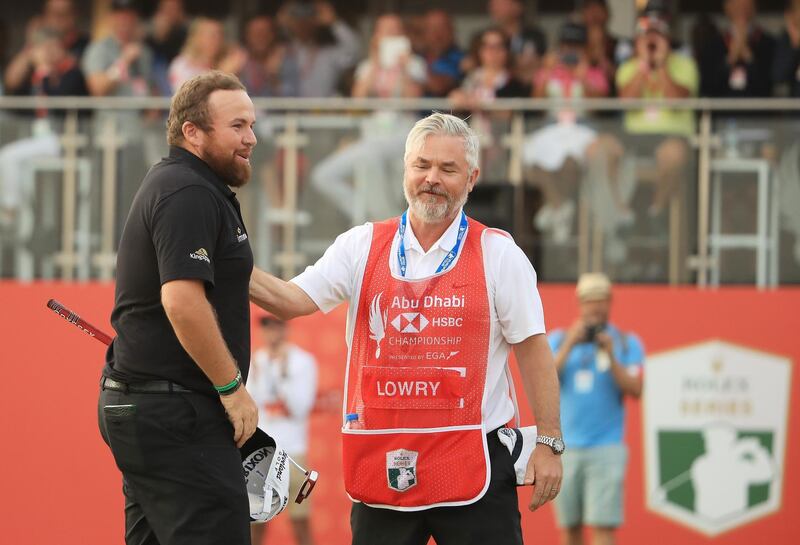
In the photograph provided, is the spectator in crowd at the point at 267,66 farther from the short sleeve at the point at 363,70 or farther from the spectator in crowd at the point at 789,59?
the spectator in crowd at the point at 789,59

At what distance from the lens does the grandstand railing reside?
10.2 meters

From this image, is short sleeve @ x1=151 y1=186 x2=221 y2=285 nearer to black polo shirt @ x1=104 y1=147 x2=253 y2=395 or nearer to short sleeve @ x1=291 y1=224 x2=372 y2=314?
black polo shirt @ x1=104 y1=147 x2=253 y2=395

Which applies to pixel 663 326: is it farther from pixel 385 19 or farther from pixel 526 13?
pixel 526 13

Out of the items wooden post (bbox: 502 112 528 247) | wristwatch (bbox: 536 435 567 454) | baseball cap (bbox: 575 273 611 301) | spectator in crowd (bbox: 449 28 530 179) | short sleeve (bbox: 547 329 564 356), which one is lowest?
wristwatch (bbox: 536 435 567 454)

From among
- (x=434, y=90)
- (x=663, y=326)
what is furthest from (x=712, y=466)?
(x=434, y=90)

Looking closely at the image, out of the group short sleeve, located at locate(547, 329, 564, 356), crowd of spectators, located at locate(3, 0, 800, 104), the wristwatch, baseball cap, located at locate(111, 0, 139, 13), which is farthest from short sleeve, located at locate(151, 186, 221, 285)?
baseball cap, located at locate(111, 0, 139, 13)

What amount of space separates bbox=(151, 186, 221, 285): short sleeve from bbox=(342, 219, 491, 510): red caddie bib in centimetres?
78

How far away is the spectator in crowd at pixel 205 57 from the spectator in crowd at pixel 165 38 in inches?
4.1

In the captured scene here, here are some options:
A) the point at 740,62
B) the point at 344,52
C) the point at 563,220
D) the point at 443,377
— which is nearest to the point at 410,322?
the point at 443,377

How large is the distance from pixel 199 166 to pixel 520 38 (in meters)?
7.51

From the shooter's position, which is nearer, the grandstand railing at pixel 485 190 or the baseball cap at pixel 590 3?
the grandstand railing at pixel 485 190

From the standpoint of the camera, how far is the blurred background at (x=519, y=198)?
404 inches

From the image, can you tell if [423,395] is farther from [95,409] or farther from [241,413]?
[95,409]

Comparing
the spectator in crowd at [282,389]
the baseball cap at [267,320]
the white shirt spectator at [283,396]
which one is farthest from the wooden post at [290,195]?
the white shirt spectator at [283,396]
